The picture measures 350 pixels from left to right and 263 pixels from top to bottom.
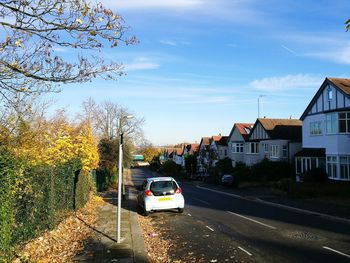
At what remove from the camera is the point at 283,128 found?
53500 mm

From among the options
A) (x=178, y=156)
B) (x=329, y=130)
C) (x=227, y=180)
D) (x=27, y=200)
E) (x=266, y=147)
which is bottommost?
(x=227, y=180)

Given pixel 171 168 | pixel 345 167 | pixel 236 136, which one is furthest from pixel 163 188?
pixel 171 168

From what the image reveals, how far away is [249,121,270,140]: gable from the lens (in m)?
54.9

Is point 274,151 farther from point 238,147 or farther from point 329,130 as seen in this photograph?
point 329,130

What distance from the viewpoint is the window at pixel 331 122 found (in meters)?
34.5

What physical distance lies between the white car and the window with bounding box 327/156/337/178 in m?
20.5

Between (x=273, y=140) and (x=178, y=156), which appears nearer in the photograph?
(x=273, y=140)

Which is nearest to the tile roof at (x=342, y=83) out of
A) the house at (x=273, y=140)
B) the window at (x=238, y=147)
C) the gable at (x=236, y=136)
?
the house at (x=273, y=140)

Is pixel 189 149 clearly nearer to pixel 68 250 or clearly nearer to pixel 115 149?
pixel 115 149

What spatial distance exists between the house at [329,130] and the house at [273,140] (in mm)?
8736

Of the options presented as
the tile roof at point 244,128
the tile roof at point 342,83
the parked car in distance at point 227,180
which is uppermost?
the tile roof at point 342,83

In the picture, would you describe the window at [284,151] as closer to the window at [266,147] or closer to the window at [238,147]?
the window at [266,147]

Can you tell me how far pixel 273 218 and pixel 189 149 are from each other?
324ft

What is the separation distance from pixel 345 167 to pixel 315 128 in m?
6.00
